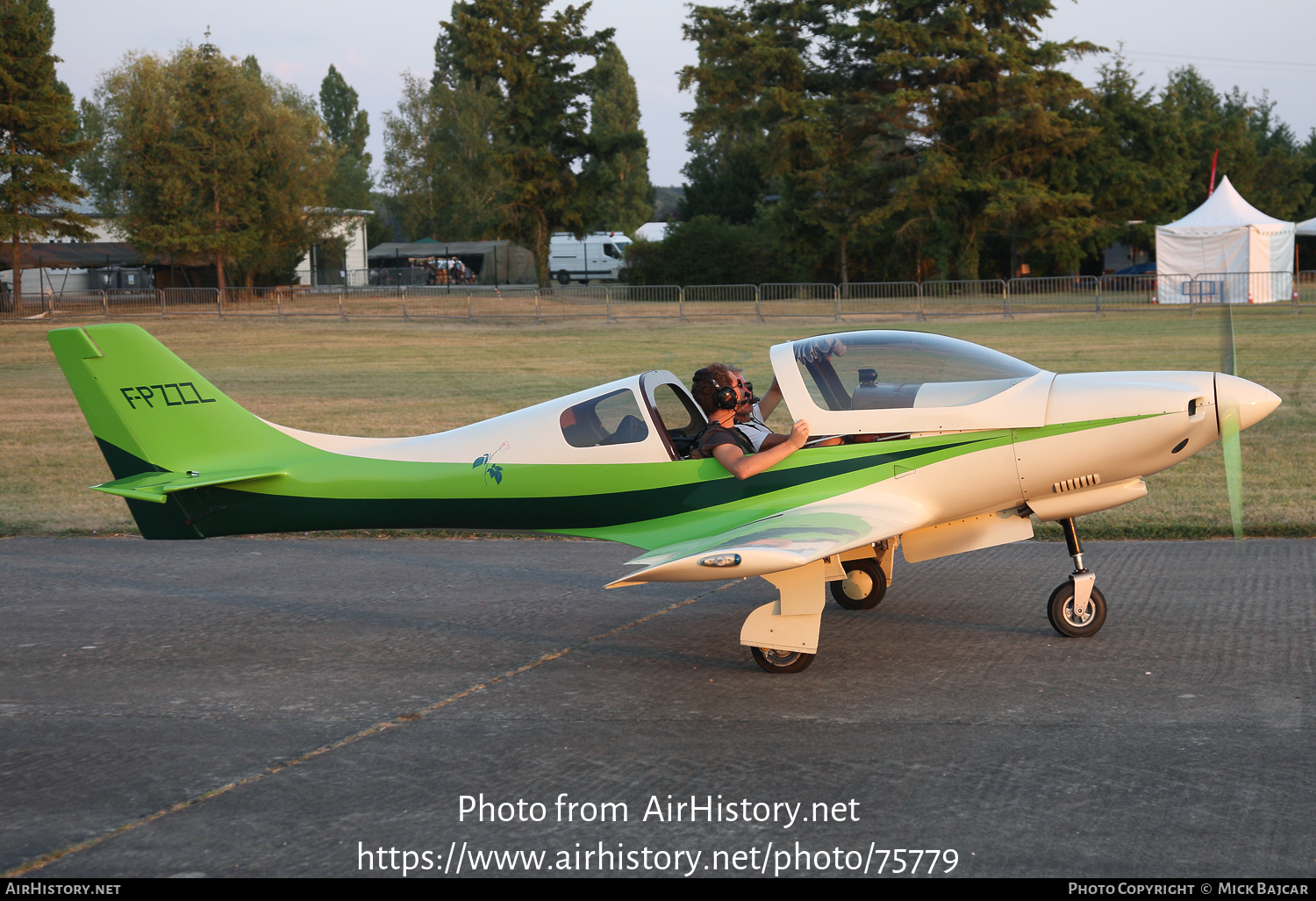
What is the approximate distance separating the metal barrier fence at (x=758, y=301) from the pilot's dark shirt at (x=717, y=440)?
29322mm

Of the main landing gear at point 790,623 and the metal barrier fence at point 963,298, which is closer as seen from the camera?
the main landing gear at point 790,623

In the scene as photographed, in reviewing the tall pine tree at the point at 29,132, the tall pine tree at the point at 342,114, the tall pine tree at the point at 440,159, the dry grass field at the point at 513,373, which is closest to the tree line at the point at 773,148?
the tall pine tree at the point at 29,132

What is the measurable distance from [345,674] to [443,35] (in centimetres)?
11022

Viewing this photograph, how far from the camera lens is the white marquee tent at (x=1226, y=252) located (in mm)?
37159

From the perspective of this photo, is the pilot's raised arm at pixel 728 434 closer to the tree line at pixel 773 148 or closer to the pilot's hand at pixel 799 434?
the pilot's hand at pixel 799 434

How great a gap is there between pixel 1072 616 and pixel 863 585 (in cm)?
130

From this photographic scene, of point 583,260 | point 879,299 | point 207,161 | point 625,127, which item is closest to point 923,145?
point 879,299

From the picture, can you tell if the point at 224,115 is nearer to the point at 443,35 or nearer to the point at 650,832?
the point at 650,832

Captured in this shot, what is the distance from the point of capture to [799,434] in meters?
6.02

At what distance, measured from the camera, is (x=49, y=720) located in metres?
5.29

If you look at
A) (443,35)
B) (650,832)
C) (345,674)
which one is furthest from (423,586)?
(443,35)

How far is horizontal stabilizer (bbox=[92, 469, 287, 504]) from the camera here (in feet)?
21.9

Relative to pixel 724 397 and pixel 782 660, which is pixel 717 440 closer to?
pixel 724 397
